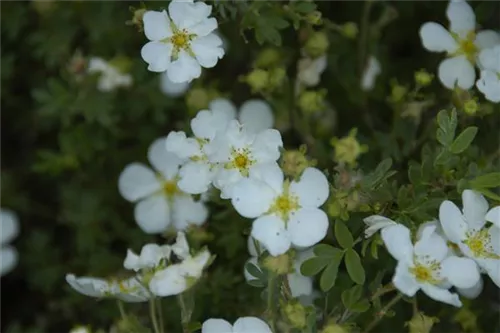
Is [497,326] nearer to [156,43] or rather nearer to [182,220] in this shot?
[182,220]

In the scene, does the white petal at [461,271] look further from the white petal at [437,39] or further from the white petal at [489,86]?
the white petal at [437,39]

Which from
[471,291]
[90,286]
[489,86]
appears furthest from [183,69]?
[471,291]

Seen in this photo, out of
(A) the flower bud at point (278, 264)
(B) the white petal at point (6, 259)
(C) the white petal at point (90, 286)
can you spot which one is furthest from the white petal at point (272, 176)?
(B) the white petal at point (6, 259)

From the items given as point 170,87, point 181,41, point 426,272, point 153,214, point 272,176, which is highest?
point 181,41

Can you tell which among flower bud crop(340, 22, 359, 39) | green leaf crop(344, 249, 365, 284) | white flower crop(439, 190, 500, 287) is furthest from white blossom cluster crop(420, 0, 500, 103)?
green leaf crop(344, 249, 365, 284)

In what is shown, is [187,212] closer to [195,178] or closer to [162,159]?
[162,159]
